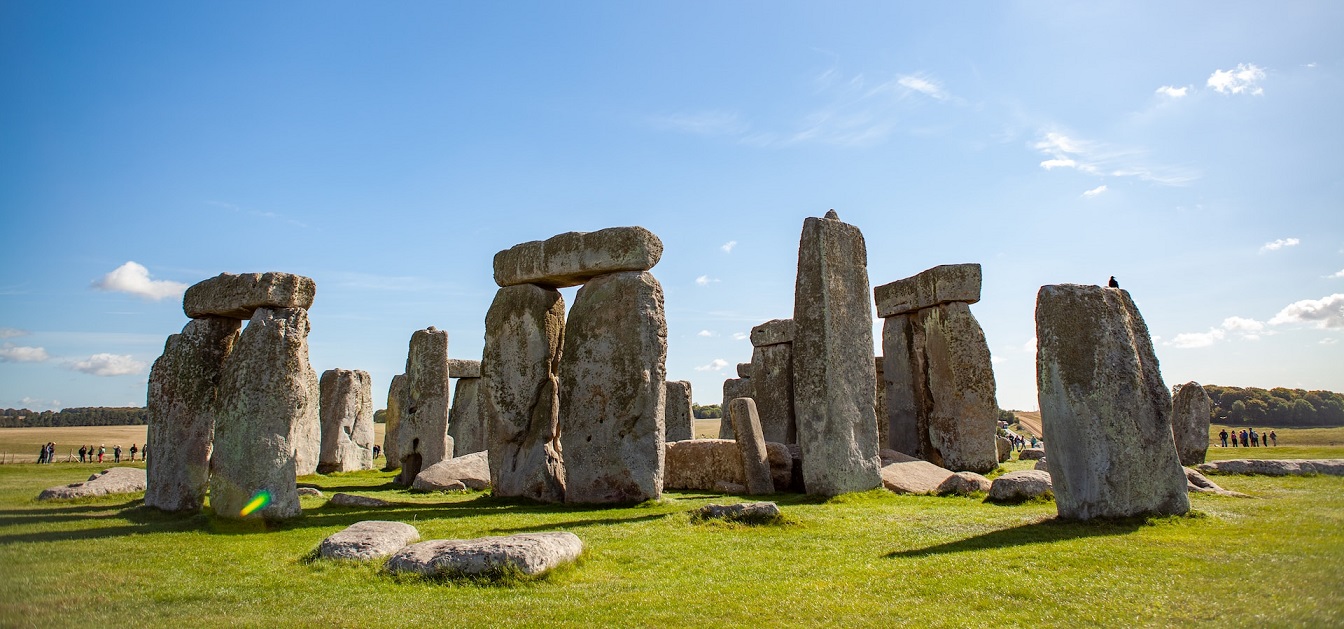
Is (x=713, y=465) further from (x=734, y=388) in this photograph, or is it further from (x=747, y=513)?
(x=734, y=388)

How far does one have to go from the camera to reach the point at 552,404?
12.8 meters

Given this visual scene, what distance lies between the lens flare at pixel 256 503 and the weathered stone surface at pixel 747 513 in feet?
16.3

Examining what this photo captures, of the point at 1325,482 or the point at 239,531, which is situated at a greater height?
the point at 1325,482

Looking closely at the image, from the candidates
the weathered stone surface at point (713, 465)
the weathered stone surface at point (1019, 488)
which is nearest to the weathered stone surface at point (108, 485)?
the weathered stone surface at point (713, 465)

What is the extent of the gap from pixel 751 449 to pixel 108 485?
10.9 metres

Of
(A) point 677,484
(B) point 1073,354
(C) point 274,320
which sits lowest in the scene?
(A) point 677,484

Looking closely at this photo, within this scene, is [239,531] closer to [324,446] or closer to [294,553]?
[294,553]

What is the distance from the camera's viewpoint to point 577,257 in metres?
12.1

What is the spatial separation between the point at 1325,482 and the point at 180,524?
34.5 feet

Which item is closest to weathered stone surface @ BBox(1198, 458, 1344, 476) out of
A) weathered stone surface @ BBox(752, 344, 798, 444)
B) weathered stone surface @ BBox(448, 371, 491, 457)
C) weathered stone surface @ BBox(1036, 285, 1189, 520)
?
weathered stone surface @ BBox(1036, 285, 1189, 520)

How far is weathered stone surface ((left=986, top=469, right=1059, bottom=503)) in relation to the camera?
9617mm

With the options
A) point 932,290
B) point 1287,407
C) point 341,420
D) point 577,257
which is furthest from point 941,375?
point 341,420

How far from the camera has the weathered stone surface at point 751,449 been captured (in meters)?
12.4

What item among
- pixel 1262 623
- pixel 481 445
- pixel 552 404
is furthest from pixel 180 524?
pixel 481 445
